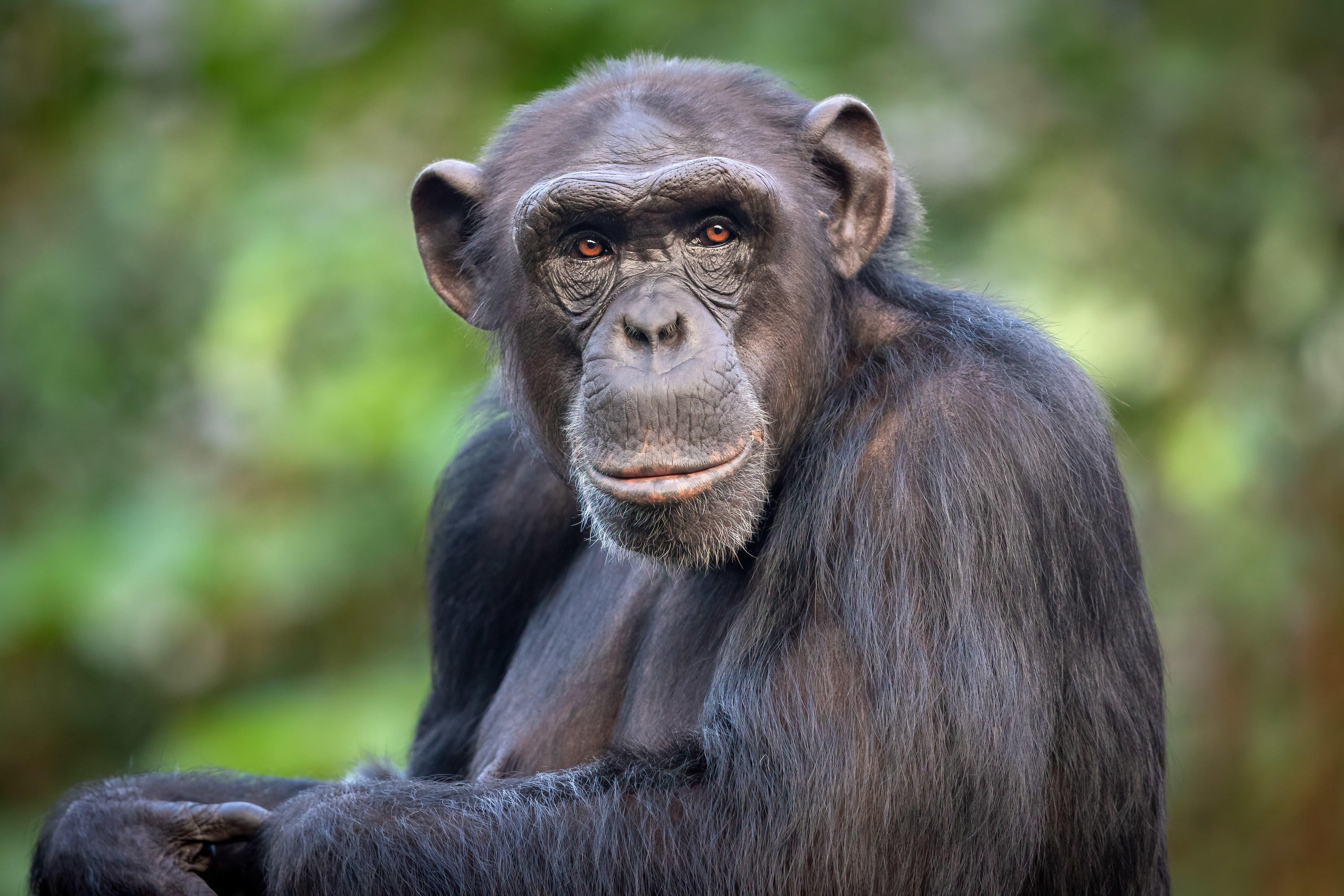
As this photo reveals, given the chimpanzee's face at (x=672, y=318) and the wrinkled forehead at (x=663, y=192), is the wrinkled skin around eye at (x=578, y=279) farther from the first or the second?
the wrinkled forehead at (x=663, y=192)

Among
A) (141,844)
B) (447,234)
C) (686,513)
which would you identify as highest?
(447,234)

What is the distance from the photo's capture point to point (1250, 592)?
6.69 metres

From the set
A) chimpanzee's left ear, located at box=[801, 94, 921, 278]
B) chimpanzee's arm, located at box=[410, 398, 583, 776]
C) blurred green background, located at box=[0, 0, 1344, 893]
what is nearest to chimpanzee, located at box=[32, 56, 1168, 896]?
chimpanzee's left ear, located at box=[801, 94, 921, 278]

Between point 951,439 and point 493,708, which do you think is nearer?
point 951,439

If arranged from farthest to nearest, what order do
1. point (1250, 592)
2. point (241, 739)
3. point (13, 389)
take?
point (13, 389) < point (1250, 592) < point (241, 739)

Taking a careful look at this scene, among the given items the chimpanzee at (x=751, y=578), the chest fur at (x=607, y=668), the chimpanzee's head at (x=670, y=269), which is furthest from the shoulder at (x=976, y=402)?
the chest fur at (x=607, y=668)

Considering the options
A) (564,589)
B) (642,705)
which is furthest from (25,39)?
(642,705)

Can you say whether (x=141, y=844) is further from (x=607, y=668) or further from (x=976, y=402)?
(x=976, y=402)

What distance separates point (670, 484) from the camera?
10.2ft

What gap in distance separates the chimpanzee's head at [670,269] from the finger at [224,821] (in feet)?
3.66

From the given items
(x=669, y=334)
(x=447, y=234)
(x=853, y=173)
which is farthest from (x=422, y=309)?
(x=669, y=334)

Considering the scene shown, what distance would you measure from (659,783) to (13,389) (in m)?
5.98

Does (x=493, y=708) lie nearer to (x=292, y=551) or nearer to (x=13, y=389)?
(x=292, y=551)

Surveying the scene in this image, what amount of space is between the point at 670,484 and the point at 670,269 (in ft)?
1.75
